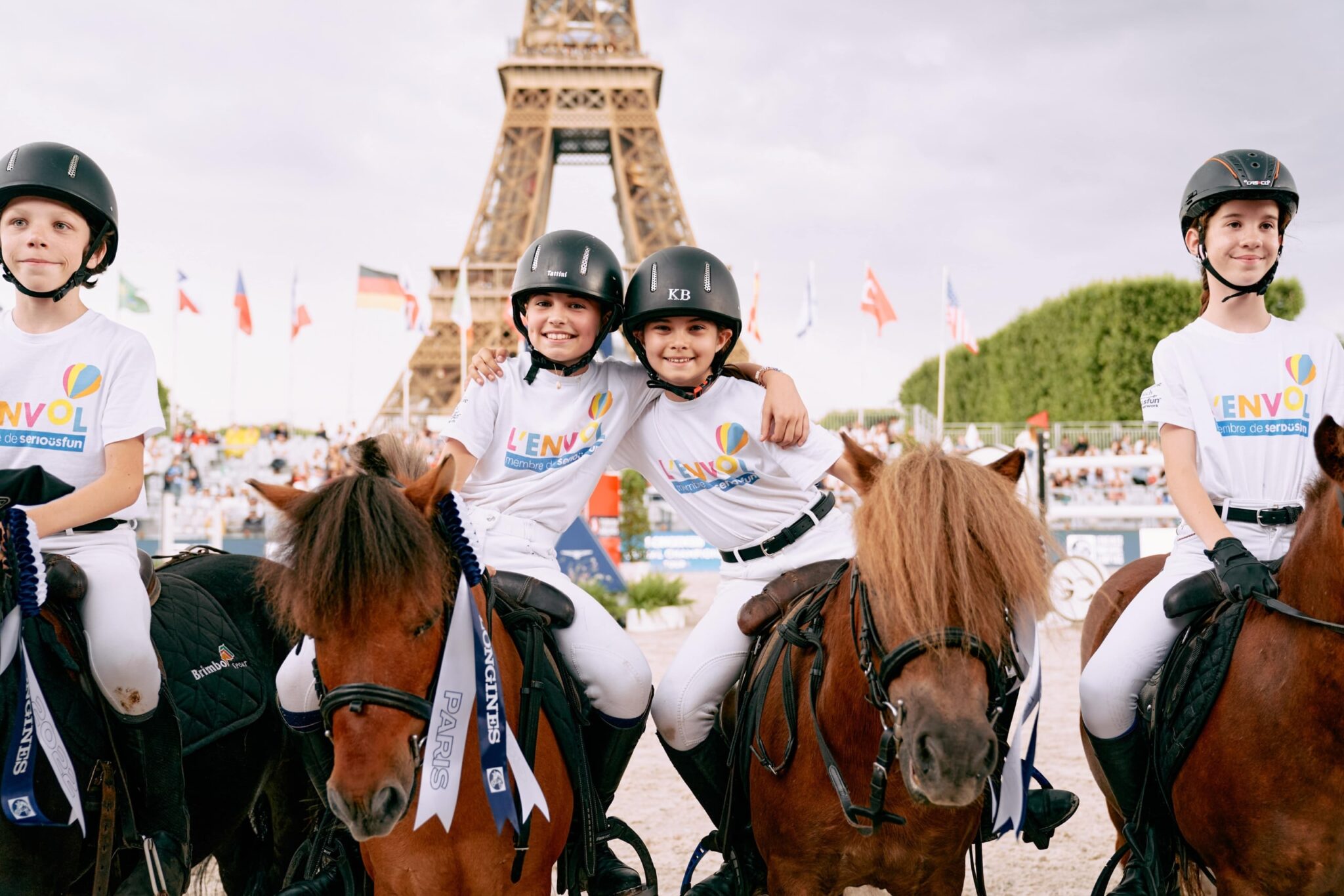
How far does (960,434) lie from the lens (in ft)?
88.1

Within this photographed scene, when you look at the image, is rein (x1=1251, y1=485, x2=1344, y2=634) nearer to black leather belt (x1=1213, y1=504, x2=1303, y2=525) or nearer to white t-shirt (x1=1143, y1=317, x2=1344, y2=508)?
black leather belt (x1=1213, y1=504, x2=1303, y2=525)

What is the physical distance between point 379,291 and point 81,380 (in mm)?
25373

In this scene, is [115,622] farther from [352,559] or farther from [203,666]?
[352,559]

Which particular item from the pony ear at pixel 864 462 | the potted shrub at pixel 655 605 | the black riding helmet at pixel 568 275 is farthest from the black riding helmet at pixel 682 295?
the potted shrub at pixel 655 605

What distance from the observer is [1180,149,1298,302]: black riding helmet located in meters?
3.37

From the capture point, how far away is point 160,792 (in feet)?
10.7

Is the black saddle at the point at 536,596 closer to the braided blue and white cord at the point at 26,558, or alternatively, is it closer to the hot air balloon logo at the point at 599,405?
the hot air balloon logo at the point at 599,405

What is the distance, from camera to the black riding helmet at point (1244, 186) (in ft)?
11.1

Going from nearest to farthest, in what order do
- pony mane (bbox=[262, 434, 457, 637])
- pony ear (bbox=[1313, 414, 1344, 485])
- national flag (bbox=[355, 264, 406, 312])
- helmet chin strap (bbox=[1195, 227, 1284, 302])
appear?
pony mane (bbox=[262, 434, 457, 637])
pony ear (bbox=[1313, 414, 1344, 485])
helmet chin strap (bbox=[1195, 227, 1284, 302])
national flag (bbox=[355, 264, 406, 312])

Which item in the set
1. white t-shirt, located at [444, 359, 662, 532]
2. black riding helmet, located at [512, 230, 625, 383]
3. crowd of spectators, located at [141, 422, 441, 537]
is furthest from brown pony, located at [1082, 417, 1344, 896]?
crowd of spectators, located at [141, 422, 441, 537]

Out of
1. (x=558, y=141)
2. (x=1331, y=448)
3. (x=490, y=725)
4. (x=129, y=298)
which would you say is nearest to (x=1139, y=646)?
(x=1331, y=448)

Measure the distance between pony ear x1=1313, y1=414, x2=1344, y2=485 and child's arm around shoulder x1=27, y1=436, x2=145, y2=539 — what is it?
3325mm

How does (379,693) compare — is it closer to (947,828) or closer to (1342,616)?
(947,828)

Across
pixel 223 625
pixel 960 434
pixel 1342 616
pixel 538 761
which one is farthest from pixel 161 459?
pixel 1342 616
